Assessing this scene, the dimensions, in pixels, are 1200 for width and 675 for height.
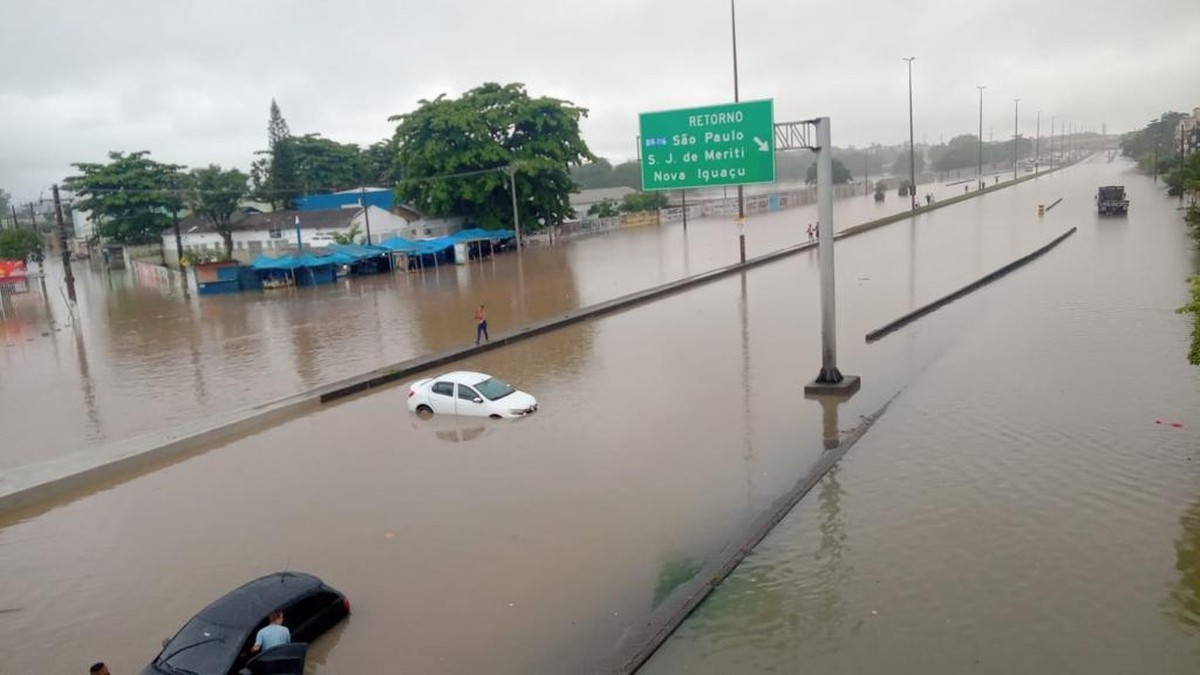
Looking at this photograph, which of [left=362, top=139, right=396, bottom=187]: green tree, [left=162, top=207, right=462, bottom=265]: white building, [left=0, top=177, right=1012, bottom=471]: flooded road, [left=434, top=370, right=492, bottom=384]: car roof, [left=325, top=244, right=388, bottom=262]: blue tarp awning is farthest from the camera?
[left=362, top=139, right=396, bottom=187]: green tree

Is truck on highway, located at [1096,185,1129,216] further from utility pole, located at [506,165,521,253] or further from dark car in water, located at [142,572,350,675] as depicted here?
dark car in water, located at [142,572,350,675]

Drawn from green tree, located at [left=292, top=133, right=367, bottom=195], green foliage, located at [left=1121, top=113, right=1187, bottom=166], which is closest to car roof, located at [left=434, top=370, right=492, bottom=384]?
green tree, located at [left=292, top=133, right=367, bottom=195]

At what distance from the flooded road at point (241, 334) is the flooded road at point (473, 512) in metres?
1.76

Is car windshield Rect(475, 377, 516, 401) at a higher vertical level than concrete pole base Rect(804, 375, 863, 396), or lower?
higher

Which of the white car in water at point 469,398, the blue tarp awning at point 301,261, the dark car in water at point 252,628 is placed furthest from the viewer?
the blue tarp awning at point 301,261

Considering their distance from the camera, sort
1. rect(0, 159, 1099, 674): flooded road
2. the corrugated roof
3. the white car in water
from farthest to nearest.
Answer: the corrugated roof, the white car in water, rect(0, 159, 1099, 674): flooded road

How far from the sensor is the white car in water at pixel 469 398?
51.7 feet

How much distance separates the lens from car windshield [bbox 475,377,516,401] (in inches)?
628

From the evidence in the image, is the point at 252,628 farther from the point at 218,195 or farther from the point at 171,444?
the point at 218,195

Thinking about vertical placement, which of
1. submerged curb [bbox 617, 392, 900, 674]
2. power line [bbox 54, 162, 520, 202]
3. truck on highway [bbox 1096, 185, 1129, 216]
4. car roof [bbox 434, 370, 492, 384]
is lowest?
submerged curb [bbox 617, 392, 900, 674]

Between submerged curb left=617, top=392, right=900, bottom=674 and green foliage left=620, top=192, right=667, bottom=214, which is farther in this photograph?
green foliage left=620, top=192, right=667, bottom=214

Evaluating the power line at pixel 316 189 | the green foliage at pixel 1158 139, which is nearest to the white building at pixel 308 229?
the power line at pixel 316 189

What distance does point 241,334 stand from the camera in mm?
28078

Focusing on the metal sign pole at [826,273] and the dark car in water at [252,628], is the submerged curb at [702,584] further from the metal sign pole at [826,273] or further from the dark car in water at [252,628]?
the metal sign pole at [826,273]
